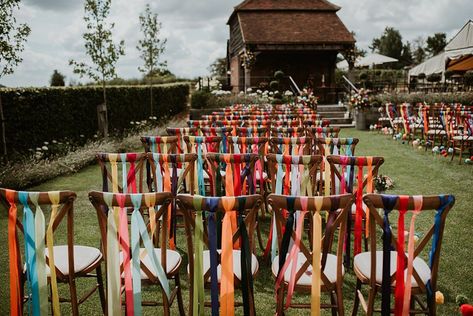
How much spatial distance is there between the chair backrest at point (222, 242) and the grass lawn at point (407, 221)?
0.92 metres

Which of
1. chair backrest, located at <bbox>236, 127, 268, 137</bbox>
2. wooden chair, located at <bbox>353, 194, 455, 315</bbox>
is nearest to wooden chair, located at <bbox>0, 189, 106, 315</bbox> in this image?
wooden chair, located at <bbox>353, 194, 455, 315</bbox>

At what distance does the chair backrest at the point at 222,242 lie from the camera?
2381 mm

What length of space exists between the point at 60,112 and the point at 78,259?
27.9 feet

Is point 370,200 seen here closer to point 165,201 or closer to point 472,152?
point 165,201

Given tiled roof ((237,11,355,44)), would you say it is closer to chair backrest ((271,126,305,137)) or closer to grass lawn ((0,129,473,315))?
grass lawn ((0,129,473,315))

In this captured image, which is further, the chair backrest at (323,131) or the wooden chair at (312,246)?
the chair backrest at (323,131)

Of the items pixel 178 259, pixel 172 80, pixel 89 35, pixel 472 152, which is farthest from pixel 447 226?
pixel 172 80

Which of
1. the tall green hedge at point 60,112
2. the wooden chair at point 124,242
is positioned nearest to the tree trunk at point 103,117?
the tall green hedge at point 60,112

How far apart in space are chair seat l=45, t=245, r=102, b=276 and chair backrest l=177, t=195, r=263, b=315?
85 cm

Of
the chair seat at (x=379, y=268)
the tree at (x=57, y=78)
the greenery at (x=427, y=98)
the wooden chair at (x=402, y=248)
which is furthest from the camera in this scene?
the tree at (x=57, y=78)

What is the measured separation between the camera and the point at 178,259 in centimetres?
307

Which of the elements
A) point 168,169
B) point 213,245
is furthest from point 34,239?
point 168,169

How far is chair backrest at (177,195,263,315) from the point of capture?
7.81ft

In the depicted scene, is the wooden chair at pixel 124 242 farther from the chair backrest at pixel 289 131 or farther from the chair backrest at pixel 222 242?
the chair backrest at pixel 289 131
